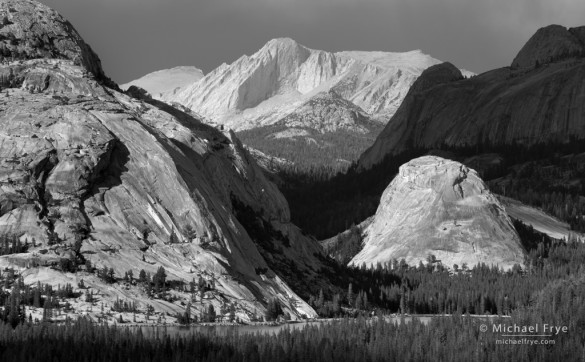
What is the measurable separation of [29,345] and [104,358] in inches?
463

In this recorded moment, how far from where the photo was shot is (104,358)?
199 metres

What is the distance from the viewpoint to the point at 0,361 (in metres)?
196

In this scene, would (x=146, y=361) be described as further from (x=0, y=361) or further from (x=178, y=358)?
(x=0, y=361)

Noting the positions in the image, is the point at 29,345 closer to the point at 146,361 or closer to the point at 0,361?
the point at 0,361

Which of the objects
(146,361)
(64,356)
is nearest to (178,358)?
(146,361)

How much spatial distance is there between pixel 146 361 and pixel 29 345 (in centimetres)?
1820

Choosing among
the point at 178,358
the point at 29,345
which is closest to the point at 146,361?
the point at 178,358

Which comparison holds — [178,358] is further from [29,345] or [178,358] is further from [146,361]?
[29,345]

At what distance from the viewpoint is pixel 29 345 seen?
199125 millimetres

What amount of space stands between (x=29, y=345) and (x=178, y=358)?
23088mm

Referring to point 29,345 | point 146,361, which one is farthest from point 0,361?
point 146,361

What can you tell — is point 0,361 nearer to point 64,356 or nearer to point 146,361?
point 64,356

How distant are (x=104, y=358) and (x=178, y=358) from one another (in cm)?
1142
